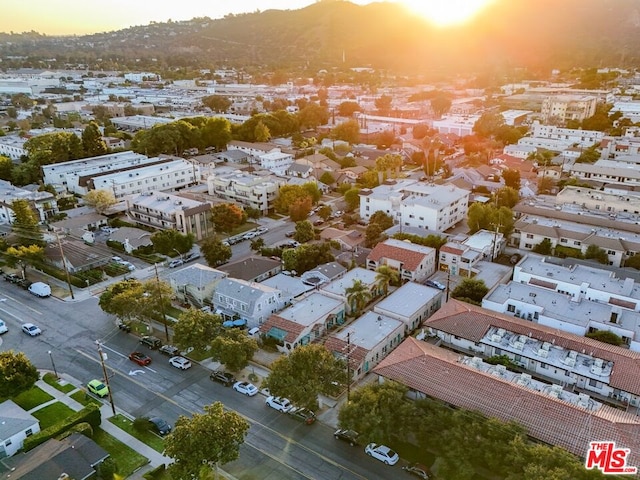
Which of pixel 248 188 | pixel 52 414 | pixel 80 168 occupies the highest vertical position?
pixel 80 168

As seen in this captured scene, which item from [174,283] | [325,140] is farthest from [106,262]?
[325,140]

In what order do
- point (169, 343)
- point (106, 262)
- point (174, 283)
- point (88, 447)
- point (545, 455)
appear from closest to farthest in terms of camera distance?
point (545, 455) → point (88, 447) → point (169, 343) → point (174, 283) → point (106, 262)

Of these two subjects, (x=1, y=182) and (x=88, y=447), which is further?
(x=1, y=182)

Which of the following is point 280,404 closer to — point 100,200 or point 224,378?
point 224,378

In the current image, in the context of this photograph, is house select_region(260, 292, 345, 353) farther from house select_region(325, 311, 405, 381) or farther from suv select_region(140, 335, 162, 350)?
suv select_region(140, 335, 162, 350)

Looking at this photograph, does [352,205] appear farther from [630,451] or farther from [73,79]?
[73,79]

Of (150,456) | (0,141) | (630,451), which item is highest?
(0,141)

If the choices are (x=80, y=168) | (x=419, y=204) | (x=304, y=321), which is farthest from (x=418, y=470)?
(x=80, y=168)
